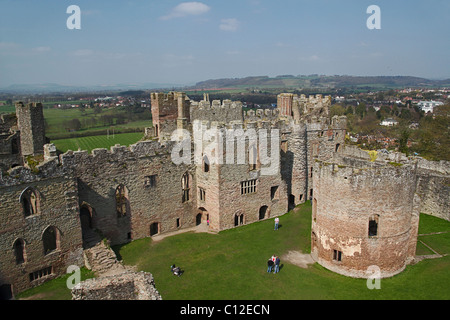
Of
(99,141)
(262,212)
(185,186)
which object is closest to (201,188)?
(185,186)

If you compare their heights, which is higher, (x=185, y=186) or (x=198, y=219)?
(x=185, y=186)

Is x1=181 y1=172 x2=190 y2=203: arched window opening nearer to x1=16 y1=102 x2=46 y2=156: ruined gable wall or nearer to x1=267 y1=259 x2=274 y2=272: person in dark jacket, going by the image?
x1=267 y1=259 x2=274 y2=272: person in dark jacket

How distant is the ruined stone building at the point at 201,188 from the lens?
20703mm

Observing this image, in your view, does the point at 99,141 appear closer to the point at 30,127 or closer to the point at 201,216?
the point at 30,127

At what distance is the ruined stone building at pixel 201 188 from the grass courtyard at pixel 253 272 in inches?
44.3

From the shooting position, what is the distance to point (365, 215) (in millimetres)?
20719

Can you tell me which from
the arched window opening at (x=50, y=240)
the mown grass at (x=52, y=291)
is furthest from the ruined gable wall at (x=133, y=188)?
the mown grass at (x=52, y=291)

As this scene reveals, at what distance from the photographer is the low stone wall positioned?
16.4 m

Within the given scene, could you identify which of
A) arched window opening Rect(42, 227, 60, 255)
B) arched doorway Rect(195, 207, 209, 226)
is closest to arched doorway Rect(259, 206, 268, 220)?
arched doorway Rect(195, 207, 209, 226)

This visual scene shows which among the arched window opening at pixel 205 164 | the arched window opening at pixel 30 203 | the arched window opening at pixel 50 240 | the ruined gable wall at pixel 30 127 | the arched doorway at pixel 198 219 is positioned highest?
the ruined gable wall at pixel 30 127

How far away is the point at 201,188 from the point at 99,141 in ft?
205

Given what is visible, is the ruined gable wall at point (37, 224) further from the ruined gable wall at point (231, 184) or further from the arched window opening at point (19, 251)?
the ruined gable wall at point (231, 184)

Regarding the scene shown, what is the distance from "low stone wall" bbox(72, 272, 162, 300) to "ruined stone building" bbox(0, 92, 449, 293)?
263 inches
